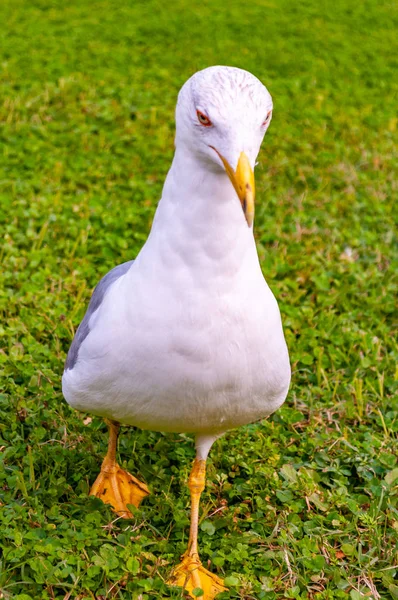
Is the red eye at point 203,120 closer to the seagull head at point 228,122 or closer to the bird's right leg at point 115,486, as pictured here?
the seagull head at point 228,122

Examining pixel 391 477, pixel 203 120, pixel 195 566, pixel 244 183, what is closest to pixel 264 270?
pixel 391 477

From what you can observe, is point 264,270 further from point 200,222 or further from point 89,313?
point 200,222

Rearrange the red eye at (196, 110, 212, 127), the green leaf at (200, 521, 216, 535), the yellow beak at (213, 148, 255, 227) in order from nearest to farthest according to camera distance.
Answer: the yellow beak at (213, 148, 255, 227) < the red eye at (196, 110, 212, 127) < the green leaf at (200, 521, 216, 535)

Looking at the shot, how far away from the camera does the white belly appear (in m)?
2.54

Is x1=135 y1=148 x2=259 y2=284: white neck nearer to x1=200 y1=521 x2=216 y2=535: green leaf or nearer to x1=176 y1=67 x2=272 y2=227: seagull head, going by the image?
x1=176 y1=67 x2=272 y2=227: seagull head

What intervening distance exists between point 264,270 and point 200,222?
8.43 feet

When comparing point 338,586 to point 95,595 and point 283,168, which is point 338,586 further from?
point 283,168

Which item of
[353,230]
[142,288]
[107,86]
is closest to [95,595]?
[142,288]

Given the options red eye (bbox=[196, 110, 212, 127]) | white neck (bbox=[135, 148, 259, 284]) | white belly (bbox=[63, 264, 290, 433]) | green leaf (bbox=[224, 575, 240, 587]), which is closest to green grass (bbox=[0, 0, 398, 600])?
green leaf (bbox=[224, 575, 240, 587])

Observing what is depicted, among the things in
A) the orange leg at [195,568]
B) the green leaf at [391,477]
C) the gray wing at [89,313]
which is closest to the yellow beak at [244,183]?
the gray wing at [89,313]

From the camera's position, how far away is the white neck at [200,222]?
95.7 inches

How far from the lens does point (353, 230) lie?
5641mm

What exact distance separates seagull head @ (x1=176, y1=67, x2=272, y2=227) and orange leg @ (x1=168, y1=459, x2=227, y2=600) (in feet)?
4.02

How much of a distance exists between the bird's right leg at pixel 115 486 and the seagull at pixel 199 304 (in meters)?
0.51
